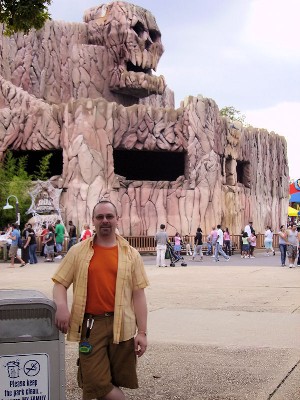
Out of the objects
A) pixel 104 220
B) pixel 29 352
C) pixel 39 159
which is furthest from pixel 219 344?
pixel 39 159

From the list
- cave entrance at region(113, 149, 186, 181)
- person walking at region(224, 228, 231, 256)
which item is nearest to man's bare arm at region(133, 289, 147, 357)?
person walking at region(224, 228, 231, 256)

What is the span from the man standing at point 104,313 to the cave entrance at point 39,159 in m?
30.3

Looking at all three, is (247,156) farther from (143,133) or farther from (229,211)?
(143,133)

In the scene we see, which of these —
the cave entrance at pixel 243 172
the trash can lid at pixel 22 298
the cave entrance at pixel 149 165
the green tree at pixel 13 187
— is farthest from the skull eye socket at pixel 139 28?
the trash can lid at pixel 22 298

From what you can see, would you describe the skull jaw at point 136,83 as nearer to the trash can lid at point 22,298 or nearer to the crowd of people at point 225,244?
the crowd of people at point 225,244

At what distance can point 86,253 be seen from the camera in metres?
4.81

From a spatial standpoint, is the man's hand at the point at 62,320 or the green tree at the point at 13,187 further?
the green tree at the point at 13,187

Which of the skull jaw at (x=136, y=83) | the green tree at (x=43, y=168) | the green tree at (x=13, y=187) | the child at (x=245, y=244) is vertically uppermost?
the skull jaw at (x=136, y=83)

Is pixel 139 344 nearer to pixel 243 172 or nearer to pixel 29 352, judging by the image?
pixel 29 352

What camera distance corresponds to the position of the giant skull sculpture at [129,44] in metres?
37.0

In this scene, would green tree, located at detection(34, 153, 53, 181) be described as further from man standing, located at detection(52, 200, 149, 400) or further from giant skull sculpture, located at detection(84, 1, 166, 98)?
man standing, located at detection(52, 200, 149, 400)

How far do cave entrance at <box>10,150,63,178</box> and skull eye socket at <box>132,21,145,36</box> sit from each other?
7.99 meters

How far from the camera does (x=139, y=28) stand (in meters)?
37.7

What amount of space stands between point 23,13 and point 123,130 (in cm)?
2241
